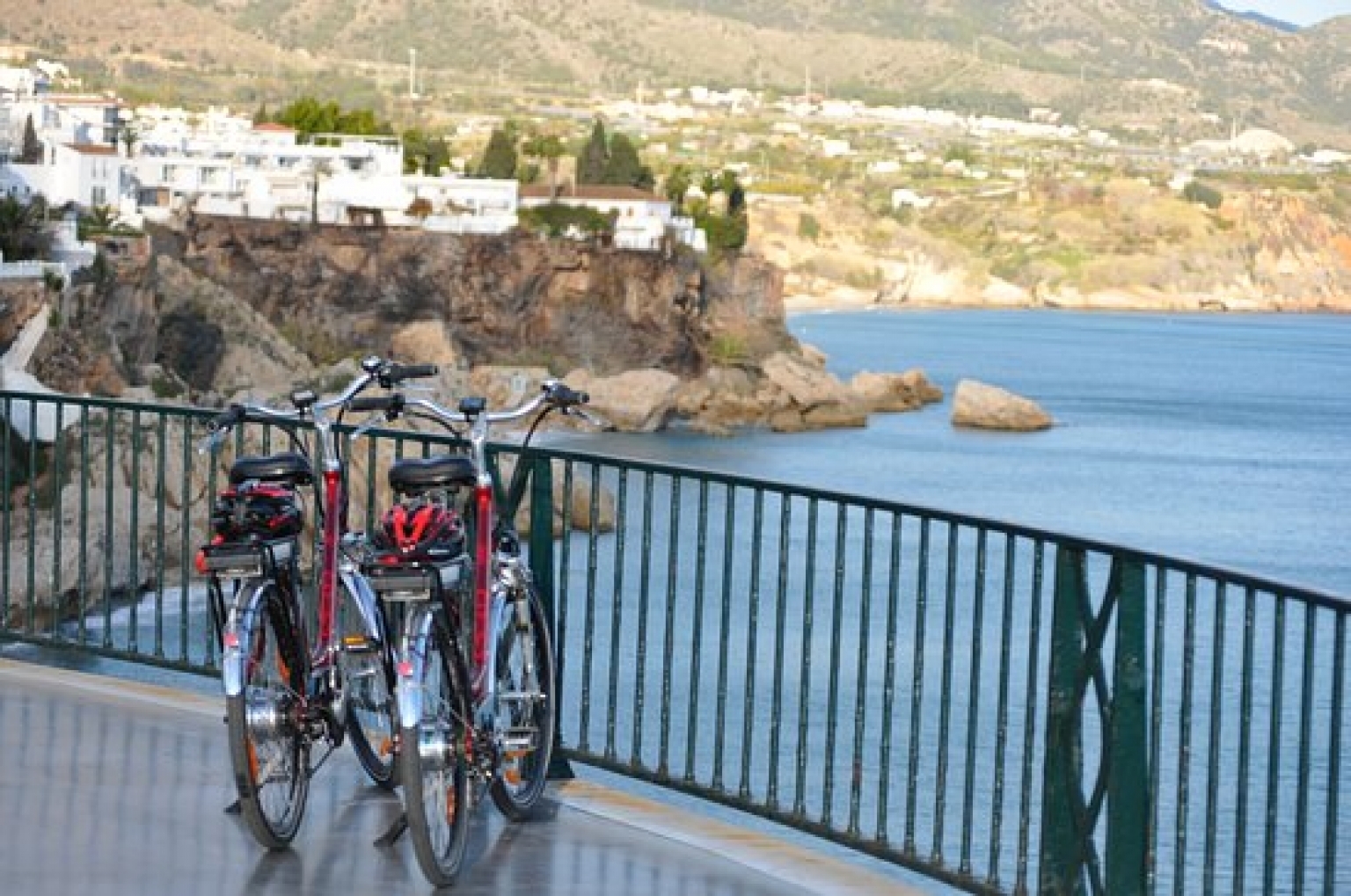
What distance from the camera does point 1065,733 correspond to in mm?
5109

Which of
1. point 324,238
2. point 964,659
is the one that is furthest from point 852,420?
point 964,659

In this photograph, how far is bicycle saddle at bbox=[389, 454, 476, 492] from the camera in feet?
17.3

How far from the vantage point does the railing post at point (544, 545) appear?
6.36 m

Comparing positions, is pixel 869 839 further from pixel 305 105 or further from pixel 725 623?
pixel 305 105

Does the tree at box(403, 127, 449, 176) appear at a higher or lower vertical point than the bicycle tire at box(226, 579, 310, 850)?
higher

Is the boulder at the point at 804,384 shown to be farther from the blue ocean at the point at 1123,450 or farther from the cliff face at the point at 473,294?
the cliff face at the point at 473,294

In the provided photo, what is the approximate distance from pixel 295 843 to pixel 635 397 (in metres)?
70.3

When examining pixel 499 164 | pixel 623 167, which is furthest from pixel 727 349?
pixel 499 164

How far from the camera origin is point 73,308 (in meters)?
52.9

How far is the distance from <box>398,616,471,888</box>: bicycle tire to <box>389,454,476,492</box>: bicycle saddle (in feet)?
1.01

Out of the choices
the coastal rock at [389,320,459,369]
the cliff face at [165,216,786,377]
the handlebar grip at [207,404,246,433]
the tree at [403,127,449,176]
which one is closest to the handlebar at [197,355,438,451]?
the handlebar grip at [207,404,246,433]

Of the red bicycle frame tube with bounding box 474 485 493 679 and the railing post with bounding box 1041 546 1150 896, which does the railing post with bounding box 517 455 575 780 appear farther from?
the railing post with bounding box 1041 546 1150 896

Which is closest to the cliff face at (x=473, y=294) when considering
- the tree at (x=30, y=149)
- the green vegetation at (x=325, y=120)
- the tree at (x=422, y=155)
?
the tree at (x=30, y=149)

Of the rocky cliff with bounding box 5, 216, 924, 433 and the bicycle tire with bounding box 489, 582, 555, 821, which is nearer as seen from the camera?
the bicycle tire with bounding box 489, 582, 555, 821
